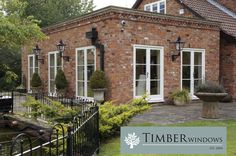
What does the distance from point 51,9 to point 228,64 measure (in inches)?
768

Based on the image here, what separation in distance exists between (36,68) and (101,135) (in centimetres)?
1162

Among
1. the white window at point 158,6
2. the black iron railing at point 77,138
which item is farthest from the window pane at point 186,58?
the black iron railing at point 77,138

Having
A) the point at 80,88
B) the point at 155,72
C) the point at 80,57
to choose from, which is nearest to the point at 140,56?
the point at 155,72

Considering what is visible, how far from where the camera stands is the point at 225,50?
1502cm

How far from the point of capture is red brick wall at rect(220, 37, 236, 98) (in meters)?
14.6

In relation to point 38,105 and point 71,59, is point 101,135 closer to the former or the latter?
point 38,105

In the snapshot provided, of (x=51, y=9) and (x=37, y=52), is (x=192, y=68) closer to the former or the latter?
(x=37, y=52)

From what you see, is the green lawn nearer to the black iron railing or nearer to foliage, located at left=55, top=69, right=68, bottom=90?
the black iron railing

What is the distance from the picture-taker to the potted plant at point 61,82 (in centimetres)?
1398

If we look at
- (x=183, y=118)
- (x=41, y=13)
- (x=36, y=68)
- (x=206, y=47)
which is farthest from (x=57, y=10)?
(x=183, y=118)

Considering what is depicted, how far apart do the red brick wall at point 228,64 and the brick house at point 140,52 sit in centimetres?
5

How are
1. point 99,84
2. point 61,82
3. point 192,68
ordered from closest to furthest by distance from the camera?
point 99,84
point 192,68
point 61,82

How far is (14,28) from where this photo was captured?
874cm

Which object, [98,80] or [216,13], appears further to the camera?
[216,13]
